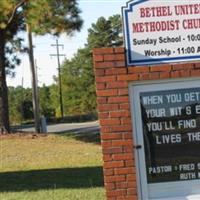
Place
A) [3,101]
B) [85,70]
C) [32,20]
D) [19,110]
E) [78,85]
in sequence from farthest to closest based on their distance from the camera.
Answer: [85,70] → [78,85] → [19,110] → [3,101] → [32,20]

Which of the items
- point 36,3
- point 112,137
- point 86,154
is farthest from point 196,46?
point 36,3

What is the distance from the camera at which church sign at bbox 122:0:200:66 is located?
732 cm

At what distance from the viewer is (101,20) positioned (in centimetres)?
8606

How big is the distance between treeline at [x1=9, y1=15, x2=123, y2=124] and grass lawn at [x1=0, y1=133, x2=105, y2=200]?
4581 centimetres

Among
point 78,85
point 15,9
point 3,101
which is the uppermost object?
point 15,9

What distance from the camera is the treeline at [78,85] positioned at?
75.7 metres

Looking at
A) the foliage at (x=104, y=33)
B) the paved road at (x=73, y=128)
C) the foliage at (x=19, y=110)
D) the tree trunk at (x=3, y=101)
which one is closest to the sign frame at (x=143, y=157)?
the tree trunk at (x=3, y=101)

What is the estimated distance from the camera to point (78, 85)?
7806cm

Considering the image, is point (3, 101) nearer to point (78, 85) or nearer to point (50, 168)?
point (50, 168)

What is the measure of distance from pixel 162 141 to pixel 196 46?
1.17 meters

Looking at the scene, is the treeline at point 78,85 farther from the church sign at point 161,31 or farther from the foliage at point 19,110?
the church sign at point 161,31

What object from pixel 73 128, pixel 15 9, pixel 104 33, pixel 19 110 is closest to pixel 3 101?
pixel 15 9

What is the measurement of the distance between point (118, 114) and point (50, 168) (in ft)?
28.9

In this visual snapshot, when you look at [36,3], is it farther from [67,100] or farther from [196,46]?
[67,100]
